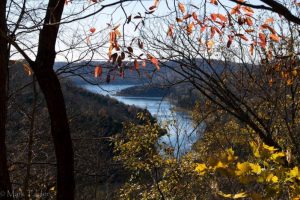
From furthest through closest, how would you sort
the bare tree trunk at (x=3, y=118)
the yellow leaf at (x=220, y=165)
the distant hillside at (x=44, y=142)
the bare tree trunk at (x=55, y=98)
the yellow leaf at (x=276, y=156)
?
the distant hillside at (x=44, y=142) → the bare tree trunk at (x=3, y=118) → the bare tree trunk at (x=55, y=98) → the yellow leaf at (x=276, y=156) → the yellow leaf at (x=220, y=165)

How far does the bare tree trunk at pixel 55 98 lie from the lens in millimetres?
2408

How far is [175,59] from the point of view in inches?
197

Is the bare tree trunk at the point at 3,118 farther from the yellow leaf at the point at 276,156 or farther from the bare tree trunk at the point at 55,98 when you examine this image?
the yellow leaf at the point at 276,156

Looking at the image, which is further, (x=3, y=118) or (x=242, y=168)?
(x=3, y=118)

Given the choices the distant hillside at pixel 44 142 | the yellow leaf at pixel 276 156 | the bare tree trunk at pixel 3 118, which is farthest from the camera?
the distant hillside at pixel 44 142

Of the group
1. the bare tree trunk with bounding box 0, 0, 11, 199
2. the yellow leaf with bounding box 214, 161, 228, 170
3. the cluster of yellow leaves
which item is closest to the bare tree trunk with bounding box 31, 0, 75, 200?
the bare tree trunk with bounding box 0, 0, 11, 199

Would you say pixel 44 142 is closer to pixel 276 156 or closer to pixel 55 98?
pixel 55 98

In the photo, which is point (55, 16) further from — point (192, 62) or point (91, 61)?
point (192, 62)

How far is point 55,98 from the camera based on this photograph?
246cm

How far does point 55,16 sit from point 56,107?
0.56 metres

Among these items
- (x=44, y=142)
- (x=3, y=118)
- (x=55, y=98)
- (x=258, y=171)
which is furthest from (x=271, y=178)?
(x=44, y=142)

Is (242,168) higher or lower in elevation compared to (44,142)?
higher

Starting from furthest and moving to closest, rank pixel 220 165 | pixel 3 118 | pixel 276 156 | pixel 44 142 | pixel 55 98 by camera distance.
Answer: pixel 44 142 < pixel 3 118 < pixel 55 98 < pixel 276 156 < pixel 220 165

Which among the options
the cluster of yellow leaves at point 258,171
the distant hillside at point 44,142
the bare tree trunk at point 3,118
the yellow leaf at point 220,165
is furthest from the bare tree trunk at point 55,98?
the yellow leaf at point 220,165
